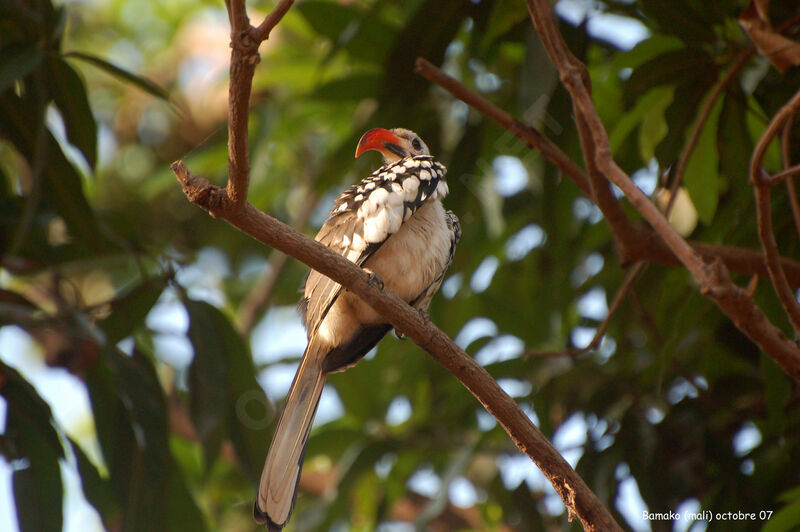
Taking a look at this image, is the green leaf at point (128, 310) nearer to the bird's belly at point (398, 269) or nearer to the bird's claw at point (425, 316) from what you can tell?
the bird's belly at point (398, 269)

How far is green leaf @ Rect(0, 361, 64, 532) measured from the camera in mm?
2705

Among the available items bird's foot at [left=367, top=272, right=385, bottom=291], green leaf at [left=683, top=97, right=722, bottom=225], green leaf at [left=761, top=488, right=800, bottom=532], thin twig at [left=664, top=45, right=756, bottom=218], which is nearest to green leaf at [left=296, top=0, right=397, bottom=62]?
green leaf at [left=683, top=97, right=722, bottom=225]

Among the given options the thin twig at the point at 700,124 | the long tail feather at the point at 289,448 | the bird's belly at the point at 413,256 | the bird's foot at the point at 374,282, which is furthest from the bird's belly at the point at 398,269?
the thin twig at the point at 700,124

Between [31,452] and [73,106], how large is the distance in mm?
1192

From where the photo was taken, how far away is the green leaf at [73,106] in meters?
2.91

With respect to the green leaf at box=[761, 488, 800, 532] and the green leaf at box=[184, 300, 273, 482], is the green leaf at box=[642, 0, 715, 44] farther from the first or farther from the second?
the green leaf at box=[184, 300, 273, 482]

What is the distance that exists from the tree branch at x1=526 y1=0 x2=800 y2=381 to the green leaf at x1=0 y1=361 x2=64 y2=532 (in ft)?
6.35

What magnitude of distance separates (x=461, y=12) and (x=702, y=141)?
913 millimetres

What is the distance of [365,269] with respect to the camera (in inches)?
94.4

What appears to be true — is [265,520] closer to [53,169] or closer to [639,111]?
[53,169]

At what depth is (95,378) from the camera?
3311 mm

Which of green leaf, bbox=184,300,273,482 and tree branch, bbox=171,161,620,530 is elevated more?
green leaf, bbox=184,300,273,482

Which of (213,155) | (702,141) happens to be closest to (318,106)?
(213,155)

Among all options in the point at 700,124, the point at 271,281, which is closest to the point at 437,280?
the point at 700,124
